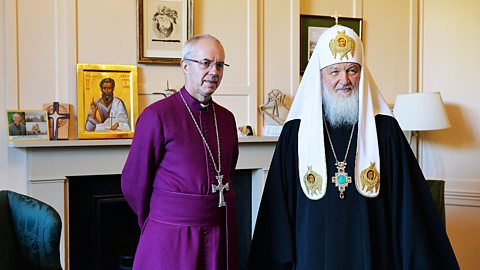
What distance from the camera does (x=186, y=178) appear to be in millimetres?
1910

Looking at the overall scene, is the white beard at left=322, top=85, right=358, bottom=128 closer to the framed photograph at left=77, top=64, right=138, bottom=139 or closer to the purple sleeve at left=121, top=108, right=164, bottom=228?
the purple sleeve at left=121, top=108, right=164, bottom=228

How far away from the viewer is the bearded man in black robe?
1.93 metres

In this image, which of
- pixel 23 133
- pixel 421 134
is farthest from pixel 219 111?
pixel 421 134

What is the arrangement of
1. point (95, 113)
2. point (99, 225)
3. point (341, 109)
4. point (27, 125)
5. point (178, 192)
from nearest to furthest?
1. point (178, 192)
2. point (341, 109)
3. point (27, 125)
4. point (95, 113)
5. point (99, 225)

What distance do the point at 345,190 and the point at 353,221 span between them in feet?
0.40

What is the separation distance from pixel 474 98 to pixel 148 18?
2.45 meters

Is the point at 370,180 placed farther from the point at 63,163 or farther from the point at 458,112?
the point at 458,112

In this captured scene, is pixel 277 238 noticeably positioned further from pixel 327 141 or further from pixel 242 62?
pixel 242 62

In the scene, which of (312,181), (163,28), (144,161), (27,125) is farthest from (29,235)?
(163,28)

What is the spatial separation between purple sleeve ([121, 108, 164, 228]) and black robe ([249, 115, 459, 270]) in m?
0.48

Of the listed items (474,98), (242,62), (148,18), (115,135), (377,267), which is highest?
(148,18)

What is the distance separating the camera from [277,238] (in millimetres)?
2006

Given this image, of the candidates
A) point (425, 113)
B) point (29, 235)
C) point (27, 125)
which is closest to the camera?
point (29, 235)

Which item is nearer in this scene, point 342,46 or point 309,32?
point 342,46
